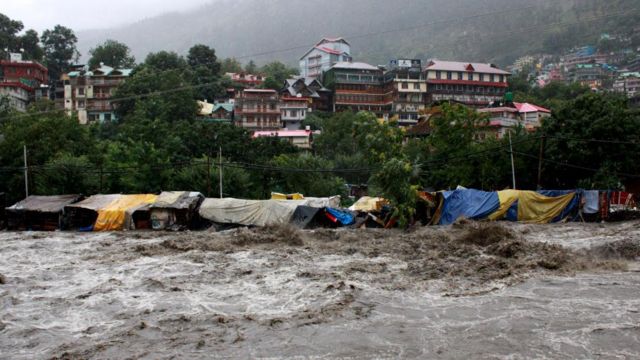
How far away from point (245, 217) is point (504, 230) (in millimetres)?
11346

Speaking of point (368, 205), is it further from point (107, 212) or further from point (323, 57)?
point (323, 57)

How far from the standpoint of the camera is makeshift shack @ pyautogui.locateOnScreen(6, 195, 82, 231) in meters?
26.2

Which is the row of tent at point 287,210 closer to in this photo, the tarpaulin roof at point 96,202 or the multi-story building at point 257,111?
the tarpaulin roof at point 96,202

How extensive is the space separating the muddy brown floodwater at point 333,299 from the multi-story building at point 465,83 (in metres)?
53.6

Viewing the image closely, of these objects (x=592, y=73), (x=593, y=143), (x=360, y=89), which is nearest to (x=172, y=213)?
(x=593, y=143)

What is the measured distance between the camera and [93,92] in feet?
232

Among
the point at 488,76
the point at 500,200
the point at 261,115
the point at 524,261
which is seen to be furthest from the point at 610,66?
the point at 524,261

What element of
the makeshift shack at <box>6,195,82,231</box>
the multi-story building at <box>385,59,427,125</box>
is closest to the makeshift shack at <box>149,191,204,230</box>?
the makeshift shack at <box>6,195,82,231</box>

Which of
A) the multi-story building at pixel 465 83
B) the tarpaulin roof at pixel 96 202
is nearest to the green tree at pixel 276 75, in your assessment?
the multi-story building at pixel 465 83

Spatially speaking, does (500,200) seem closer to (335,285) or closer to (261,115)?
(335,285)

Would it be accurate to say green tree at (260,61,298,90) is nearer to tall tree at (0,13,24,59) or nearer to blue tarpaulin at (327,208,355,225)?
tall tree at (0,13,24,59)

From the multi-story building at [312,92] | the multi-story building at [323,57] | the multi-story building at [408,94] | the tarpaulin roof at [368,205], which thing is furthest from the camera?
the multi-story building at [323,57]

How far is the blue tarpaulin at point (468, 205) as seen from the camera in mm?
24188

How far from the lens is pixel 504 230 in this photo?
18484mm
